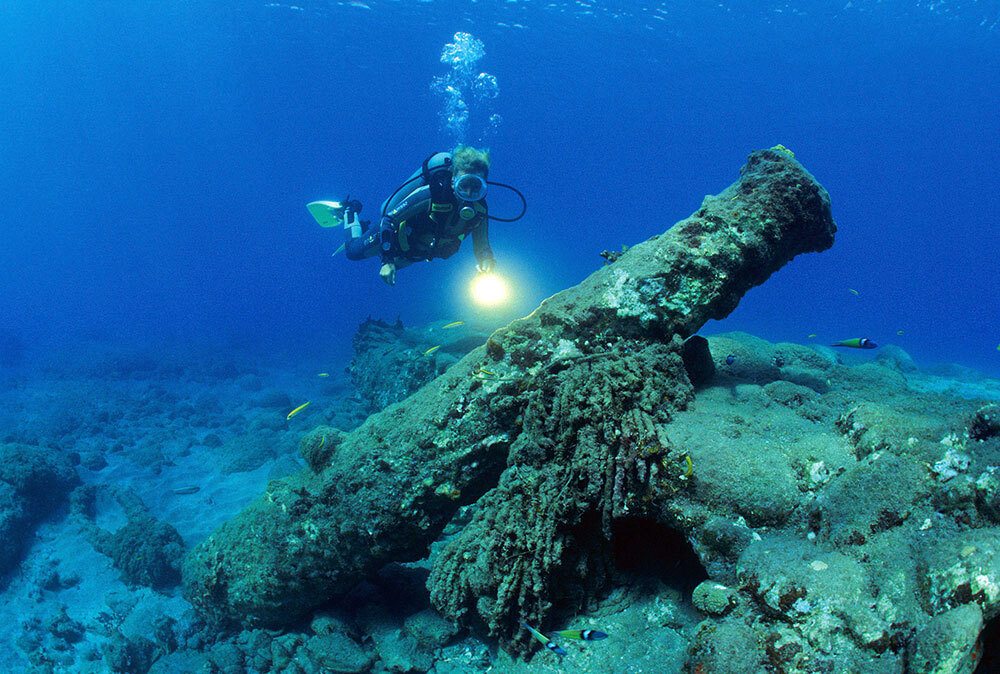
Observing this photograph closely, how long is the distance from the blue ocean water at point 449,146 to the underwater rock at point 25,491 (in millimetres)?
10549

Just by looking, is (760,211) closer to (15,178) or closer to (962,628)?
(962,628)

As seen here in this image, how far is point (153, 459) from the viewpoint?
1045 cm

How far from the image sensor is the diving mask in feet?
22.0

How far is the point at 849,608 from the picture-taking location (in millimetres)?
2021

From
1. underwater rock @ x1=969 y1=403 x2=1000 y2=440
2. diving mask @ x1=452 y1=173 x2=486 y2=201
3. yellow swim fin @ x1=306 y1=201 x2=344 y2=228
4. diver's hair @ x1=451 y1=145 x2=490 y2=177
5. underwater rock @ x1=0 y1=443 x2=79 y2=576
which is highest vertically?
yellow swim fin @ x1=306 y1=201 x2=344 y2=228

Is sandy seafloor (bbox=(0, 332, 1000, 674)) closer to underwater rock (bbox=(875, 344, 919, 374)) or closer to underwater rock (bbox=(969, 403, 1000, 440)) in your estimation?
underwater rock (bbox=(875, 344, 919, 374))

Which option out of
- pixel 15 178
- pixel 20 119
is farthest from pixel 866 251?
pixel 15 178

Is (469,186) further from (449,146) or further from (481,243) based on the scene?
(449,146)

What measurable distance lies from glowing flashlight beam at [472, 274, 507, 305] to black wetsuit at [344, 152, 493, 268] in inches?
14.8

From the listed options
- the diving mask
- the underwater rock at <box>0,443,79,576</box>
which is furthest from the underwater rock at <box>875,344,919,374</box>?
the underwater rock at <box>0,443,79,576</box>

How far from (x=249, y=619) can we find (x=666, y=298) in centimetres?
589

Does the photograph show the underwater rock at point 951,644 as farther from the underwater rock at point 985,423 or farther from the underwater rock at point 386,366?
the underwater rock at point 386,366

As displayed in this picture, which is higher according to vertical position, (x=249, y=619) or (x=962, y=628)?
(x=249, y=619)

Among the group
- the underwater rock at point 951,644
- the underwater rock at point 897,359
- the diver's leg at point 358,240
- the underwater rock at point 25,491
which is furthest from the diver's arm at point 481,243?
the underwater rock at point 897,359
